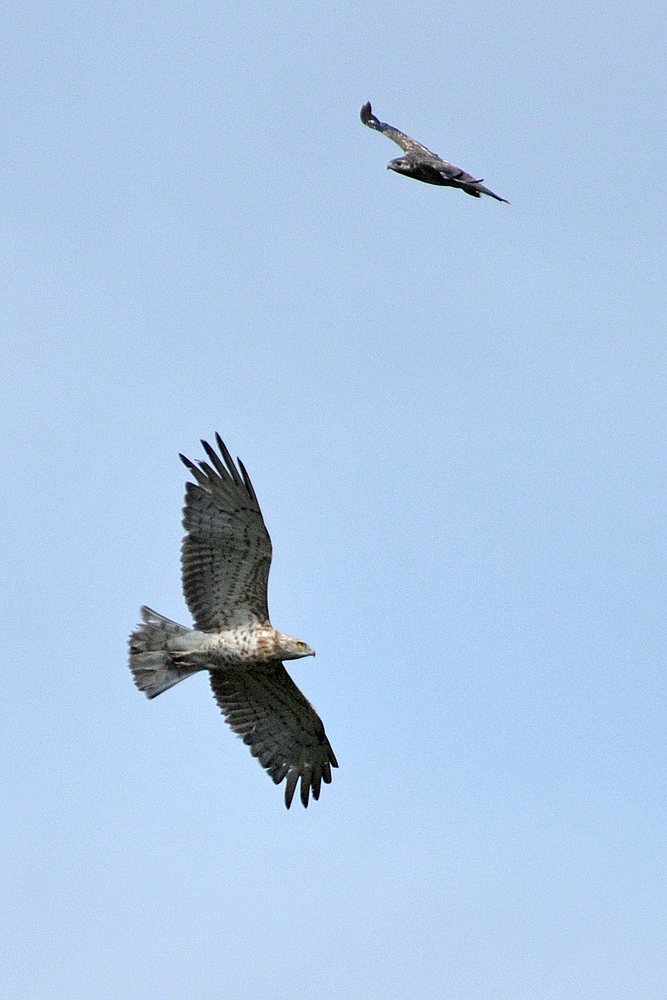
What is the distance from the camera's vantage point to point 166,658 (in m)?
17.8

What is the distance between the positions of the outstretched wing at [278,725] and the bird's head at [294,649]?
1.92 ft

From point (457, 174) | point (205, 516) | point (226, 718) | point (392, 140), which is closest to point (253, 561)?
point (205, 516)

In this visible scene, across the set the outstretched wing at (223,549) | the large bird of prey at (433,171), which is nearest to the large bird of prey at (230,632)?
the outstretched wing at (223,549)

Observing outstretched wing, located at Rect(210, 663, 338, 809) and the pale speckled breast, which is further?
outstretched wing, located at Rect(210, 663, 338, 809)

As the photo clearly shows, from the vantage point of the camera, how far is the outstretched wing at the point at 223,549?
672 inches

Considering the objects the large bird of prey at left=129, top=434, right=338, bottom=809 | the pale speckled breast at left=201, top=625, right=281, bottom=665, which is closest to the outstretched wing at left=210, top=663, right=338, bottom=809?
the large bird of prey at left=129, top=434, right=338, bottom=809

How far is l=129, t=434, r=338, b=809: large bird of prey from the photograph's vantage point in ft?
56.2

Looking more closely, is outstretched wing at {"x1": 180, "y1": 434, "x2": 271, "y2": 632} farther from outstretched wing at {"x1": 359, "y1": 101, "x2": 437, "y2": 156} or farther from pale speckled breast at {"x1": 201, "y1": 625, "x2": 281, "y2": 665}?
outstretched wing at {"x1": 359, "y1": 101, "x2": 437, "y2": 156}

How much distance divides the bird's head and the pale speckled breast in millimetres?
73

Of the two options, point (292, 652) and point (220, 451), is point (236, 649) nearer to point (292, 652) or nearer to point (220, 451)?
point (292, 652)

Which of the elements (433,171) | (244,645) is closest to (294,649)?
(244,645)

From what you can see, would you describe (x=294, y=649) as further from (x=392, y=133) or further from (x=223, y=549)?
(x=392, y=133)

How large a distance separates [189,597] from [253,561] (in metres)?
0.95

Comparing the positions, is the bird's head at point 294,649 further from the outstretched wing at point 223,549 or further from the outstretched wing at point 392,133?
the outstretched wing at point 392,133
